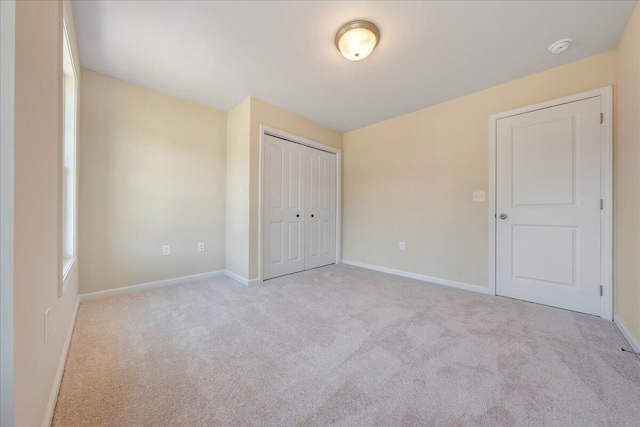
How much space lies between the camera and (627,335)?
1703 mm

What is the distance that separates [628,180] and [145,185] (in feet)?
14.5

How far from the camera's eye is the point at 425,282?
Result: 3.09m

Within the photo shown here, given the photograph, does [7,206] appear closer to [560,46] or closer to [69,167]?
[69,167]

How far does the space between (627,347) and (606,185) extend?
1286mm

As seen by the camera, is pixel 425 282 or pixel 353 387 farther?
pixel 425 282

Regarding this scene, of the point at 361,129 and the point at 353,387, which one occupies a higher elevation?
the point at 361,129

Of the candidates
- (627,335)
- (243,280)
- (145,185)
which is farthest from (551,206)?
(145,185)

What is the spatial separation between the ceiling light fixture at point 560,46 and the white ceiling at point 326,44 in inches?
1.9

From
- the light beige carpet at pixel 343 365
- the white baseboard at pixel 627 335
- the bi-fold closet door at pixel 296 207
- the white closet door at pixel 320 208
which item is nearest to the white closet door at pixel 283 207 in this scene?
the bi-fold closet door at pixel 296 207

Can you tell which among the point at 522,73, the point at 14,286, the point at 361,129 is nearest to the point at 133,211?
the point at 14,286

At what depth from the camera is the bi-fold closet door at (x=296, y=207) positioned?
320cm

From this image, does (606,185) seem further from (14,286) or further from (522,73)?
(14,286)

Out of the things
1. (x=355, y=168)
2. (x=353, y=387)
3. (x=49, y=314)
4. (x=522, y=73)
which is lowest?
(x=353, y=387)

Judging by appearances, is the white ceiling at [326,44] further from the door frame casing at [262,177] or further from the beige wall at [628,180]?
the door frame casing at [262,177]
